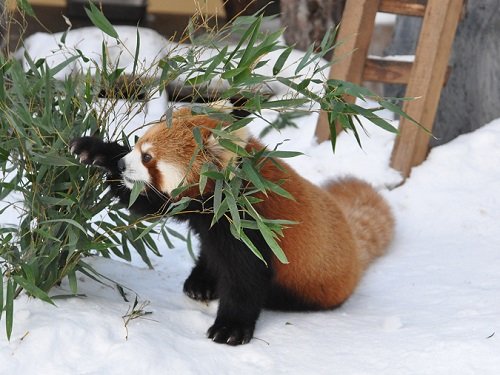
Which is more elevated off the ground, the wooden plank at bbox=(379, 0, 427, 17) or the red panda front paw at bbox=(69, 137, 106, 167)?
the wooden plank at bbox=(379, 0, 427, 17)

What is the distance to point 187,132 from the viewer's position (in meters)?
2.46

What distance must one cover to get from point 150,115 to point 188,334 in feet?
8.20

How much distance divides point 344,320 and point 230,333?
443mm

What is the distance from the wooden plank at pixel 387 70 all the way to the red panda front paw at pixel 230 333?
75.6 inches

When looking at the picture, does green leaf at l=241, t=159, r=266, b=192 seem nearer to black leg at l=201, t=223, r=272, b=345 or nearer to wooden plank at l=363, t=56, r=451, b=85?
black leg at l=201, t=223, r=272, b=345

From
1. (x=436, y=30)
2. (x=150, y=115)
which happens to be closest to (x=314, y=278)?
(x=436, y=30)

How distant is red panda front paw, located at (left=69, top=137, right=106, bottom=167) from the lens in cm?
243

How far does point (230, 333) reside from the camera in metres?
2.43

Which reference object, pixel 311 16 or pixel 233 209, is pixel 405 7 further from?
pixel 233 209

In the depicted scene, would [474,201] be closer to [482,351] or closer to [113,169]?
[482,351]

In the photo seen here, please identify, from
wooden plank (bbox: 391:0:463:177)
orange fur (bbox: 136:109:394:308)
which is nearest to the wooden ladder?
wooden plank (bbox: 391:0:463:177)

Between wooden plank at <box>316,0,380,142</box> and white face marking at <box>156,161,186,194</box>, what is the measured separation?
5.67 feet

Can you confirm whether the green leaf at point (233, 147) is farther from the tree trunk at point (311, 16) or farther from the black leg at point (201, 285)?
the tree trunk at point (311, 16)

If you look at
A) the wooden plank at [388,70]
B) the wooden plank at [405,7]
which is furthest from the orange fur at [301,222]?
the wooden plank at [405,7]
